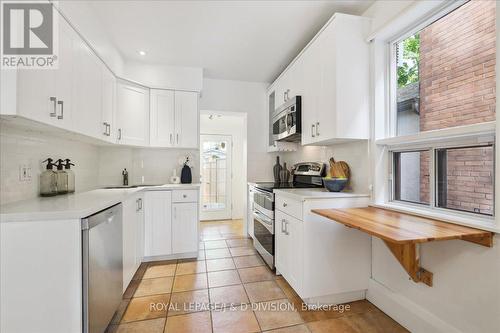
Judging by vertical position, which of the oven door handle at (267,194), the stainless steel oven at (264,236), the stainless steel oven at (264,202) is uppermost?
the oven door handle at (267,194)

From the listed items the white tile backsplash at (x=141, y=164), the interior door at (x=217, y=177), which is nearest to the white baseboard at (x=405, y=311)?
the white tile backsplash at (x=141, y=164)

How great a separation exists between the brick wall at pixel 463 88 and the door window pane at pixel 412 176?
15mm

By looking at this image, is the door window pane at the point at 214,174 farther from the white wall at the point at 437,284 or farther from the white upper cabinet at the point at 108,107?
the white wall at the point at 437,284

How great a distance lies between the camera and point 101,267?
1.45 metres

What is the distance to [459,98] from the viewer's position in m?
1.45

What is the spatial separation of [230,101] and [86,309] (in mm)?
3158

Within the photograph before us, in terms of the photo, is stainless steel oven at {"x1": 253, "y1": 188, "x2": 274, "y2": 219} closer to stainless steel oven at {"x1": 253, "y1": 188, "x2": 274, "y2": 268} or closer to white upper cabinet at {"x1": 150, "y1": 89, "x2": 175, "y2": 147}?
stainless steel oven at {"x1": 253, "y1": 188, "x2": 274, "y2": 268}

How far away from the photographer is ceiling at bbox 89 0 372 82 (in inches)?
78.9

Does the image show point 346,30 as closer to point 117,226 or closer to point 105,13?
point 105,13

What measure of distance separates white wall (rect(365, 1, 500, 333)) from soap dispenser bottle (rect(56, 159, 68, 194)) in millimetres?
2760

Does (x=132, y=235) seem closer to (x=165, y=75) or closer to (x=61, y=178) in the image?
(x=61, y=178)

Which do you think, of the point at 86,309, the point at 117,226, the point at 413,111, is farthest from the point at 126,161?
the point at 413,111

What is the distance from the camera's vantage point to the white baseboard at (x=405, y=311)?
1.46m

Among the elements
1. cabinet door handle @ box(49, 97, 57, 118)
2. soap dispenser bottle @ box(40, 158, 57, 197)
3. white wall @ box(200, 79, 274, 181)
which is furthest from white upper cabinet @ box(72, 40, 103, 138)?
white wall @ box(200, 79, 274, 181)
